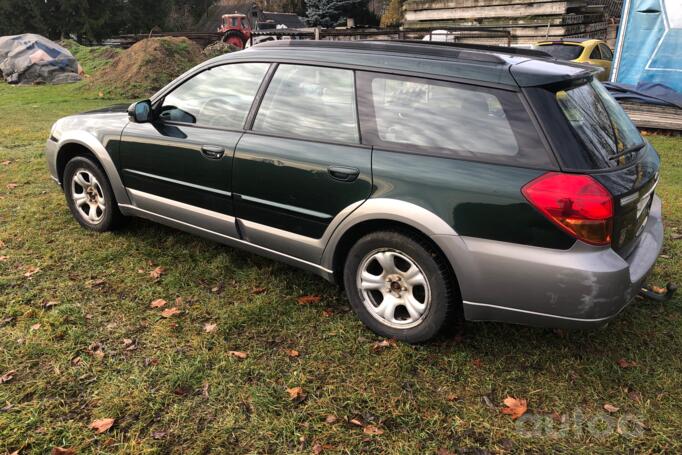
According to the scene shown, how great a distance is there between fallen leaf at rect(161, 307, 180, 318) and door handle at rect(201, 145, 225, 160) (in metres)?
1.06

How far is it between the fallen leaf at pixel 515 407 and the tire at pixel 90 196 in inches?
137

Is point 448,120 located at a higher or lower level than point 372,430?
higher

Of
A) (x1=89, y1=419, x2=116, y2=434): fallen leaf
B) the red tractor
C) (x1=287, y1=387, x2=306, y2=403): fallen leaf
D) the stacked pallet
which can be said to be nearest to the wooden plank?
the stacked pallet

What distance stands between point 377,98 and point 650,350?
7.23ft

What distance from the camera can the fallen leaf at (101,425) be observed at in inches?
97.1

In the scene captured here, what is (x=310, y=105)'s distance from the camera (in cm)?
330

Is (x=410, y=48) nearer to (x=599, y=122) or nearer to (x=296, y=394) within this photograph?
(x=599, y=122)

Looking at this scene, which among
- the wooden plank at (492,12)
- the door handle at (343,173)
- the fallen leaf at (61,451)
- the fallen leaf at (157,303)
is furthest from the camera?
the wooden plank at (492,12)

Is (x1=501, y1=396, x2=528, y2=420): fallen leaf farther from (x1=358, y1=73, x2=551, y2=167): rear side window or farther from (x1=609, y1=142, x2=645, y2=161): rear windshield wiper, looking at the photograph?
(x1=609, y1=142, x2=645, y2=161): rear windshield wiper

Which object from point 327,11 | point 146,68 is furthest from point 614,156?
point 327,11

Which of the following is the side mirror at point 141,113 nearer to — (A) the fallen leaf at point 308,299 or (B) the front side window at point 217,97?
(B) the front side window at point 217,97

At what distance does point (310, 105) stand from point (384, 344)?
156cm

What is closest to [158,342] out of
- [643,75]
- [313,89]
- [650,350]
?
[313,89]

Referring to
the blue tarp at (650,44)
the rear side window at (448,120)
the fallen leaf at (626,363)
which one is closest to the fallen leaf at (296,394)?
the rear side window at (448,120)
